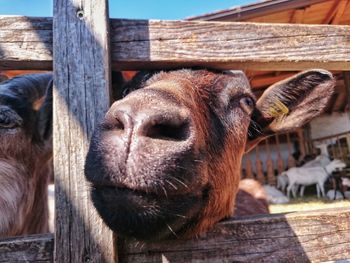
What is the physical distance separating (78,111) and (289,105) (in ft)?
5.28

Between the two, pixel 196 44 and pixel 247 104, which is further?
pixel 247 104

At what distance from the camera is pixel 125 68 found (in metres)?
1.86

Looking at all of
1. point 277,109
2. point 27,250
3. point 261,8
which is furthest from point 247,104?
point 261,8

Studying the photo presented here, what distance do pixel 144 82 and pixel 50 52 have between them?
0.53 metres

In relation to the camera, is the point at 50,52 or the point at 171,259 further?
the point at 50,52

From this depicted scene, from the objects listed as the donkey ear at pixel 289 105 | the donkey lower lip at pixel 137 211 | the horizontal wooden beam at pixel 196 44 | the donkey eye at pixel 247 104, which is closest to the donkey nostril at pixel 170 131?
the donkey lower lip at pixel 137 211

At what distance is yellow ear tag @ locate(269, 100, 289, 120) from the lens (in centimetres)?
258

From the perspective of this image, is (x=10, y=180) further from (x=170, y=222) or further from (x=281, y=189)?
(x=281, y=189)

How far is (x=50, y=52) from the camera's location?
1.71 metres

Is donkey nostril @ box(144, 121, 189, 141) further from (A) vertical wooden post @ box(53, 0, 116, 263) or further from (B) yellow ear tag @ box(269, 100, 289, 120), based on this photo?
(B) yellow ear tag @ box(269, 100, 289, 120)

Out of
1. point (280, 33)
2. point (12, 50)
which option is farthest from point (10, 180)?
point (280, 33)

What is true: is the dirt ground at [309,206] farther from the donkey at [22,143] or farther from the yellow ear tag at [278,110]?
the donkey at [22,143]

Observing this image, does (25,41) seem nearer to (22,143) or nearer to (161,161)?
(161,161)

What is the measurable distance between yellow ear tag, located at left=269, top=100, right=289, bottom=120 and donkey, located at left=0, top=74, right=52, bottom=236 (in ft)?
4.95
